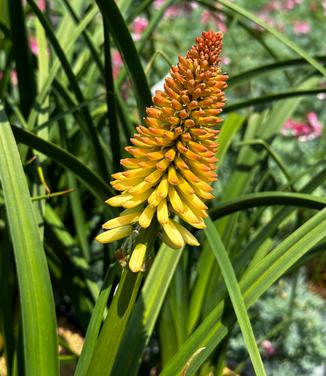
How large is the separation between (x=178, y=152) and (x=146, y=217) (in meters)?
0.16

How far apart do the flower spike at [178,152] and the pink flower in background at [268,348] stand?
5.07 ft

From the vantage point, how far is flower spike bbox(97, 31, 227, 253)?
126 centimetres

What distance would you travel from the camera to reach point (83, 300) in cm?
234

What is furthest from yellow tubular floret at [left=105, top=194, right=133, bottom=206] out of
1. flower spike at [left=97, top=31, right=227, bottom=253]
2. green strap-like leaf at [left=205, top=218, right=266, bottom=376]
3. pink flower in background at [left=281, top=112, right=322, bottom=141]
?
pink flower in background at [left=281, top=112, right=322, bottom=141]

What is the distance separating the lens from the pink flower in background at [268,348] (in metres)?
2.74

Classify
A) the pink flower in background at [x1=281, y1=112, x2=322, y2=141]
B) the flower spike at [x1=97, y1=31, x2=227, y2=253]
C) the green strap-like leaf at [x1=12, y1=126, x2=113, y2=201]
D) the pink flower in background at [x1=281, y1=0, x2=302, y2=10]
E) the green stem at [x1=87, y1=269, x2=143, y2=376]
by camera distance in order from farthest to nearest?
the pink flower in background at [x1=281, y1=0, x2=302, y2=10], the pink flower in background at [x1=281, y1=112, x2=322, y2=141], the green strap-like leaf at [x1=12, y1=126, x2=113, y2=201], the green stem at [x1=87, y1=269, x2=143, y2=376], the flower spike at [x1=97, y1=31, x2=227, y2=253]

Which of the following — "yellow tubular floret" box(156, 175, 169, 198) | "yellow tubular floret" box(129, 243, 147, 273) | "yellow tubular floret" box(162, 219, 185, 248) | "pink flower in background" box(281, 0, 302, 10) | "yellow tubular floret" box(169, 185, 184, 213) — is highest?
"pink flower in background" box(281, 0, 302, 10)

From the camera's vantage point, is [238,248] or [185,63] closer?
[185,63]

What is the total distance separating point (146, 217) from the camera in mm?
1283

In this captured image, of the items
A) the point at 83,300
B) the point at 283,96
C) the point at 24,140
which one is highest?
the point at 283,96

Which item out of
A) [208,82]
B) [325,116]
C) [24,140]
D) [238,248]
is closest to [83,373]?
[24,140]

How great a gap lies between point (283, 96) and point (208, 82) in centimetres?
99

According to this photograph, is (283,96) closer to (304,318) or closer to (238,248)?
(238,248)

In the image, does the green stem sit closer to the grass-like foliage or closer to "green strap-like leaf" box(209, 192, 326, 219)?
the grass-like foliage
